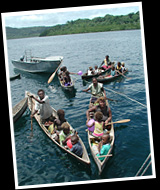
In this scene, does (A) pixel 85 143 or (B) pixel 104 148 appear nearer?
(B) pixel 104 148

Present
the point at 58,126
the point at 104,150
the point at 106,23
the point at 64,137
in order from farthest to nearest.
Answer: the point at 106,23 < the point at 58,126 < the point at 64,137 < the point at 104,150

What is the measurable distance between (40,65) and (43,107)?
39.9 feet

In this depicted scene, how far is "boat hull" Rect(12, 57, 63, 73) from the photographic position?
19594mm

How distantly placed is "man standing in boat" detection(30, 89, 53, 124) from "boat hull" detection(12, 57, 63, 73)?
1044 centimetres

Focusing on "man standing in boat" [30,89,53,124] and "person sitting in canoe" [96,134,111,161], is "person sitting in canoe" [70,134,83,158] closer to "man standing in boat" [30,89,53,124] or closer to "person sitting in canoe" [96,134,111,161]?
"person sitting in canoe" [96,134,111,161]

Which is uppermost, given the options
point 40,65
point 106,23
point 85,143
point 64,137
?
point 106,23

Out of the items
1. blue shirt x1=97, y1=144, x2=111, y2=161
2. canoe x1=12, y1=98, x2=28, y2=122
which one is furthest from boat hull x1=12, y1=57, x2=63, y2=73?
blue shirt x1=97, y1=144, x2=111, y2=161

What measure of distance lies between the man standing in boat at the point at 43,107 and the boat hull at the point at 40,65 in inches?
411

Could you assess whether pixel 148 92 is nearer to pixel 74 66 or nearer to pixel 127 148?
pixel 127 148

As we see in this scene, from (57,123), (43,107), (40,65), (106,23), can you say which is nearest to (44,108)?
(43,107)

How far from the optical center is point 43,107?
939cm

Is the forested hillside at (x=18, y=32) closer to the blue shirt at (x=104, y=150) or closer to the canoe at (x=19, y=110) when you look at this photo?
the canoe at (x=19, y=110)

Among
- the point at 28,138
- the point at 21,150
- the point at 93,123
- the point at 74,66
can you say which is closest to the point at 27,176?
the point at 21,150

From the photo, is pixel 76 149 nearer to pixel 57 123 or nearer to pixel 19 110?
pixel 57 123
